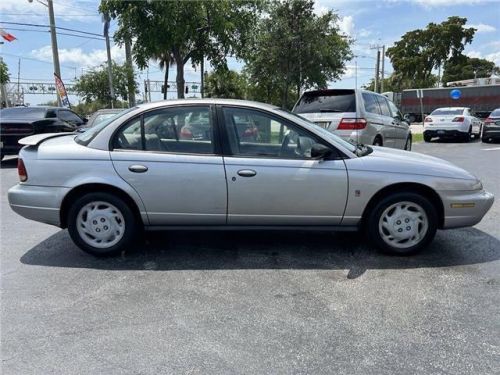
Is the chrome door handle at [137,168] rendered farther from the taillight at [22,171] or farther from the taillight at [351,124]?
the taillight at [351,124]

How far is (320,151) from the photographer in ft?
14.4

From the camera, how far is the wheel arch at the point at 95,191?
14.7 feet

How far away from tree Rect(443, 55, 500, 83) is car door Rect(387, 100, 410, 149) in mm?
52542

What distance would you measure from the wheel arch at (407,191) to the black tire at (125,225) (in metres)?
2.32

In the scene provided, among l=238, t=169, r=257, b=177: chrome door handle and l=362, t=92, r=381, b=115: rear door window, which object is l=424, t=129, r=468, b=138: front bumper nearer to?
l=362, t=92, r=381, b=115: rear door window

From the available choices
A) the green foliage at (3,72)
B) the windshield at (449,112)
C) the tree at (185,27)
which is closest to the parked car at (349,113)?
the tree at (185,27)

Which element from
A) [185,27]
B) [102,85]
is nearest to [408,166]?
[185,27]

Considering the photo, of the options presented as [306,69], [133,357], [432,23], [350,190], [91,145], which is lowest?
[133,357]

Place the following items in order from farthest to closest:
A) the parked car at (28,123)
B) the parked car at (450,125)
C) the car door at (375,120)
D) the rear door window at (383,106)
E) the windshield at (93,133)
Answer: the parked car at (450,125), the parked car at (28,123), the rear door window at (383,106), the car door at (375,120), the windshield at (93,133)

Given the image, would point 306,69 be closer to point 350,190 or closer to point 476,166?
point 476,166

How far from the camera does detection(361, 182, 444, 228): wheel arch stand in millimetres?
4508

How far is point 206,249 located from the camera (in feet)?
16.0

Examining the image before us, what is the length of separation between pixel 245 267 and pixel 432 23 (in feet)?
195

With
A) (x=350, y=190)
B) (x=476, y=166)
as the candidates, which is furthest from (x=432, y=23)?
(x=350, y=190)
